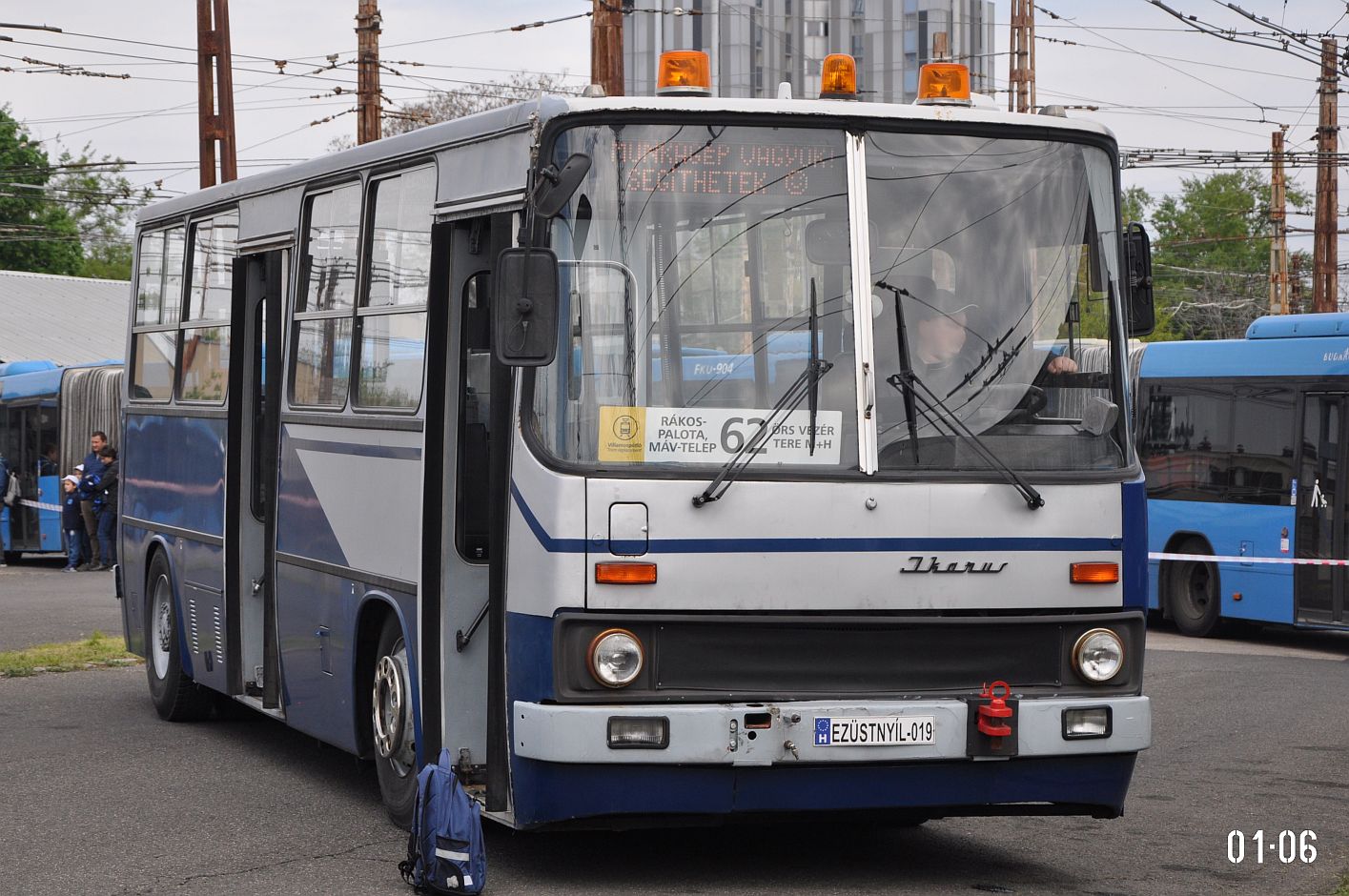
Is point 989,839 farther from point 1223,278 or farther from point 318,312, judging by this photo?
point 1223,278

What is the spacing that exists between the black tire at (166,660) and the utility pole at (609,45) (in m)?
12.1

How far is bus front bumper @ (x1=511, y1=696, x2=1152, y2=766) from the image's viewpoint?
707 cm

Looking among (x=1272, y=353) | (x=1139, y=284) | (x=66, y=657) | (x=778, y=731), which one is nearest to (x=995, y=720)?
(x=778, y=731)

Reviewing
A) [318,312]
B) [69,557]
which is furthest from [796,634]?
[69,557]

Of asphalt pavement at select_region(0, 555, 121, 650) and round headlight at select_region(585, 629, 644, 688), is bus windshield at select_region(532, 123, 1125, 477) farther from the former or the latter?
asphalt pavement at select_region(0, 555, 121, 650)

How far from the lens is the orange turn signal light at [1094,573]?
24.7 ft

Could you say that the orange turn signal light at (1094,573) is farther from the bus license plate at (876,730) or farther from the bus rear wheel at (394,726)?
the bus rear wheel at (394,726)

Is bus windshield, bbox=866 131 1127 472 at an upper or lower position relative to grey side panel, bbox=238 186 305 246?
lower

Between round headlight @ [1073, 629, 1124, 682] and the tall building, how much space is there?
9032 cm

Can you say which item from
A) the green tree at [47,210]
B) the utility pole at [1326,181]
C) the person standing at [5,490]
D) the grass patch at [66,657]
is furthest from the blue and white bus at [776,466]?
the green tree at [47,210]

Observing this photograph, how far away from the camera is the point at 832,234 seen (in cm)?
750

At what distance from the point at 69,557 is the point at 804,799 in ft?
81.1

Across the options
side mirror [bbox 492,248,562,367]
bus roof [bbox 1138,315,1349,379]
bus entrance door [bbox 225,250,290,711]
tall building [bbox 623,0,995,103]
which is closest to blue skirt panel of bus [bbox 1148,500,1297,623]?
bus roof [bbox 1138,315,1349,379]

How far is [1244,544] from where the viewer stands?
65.3 feet
